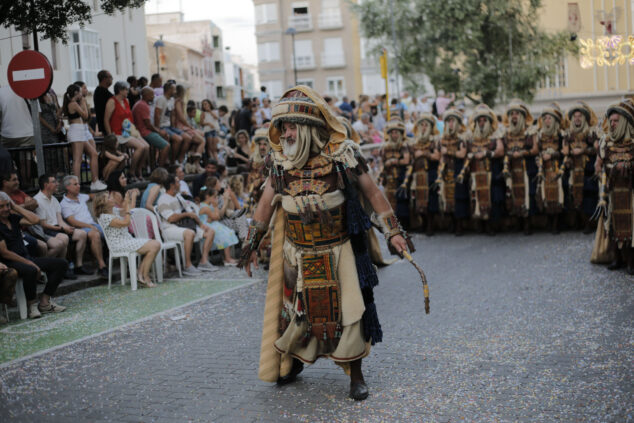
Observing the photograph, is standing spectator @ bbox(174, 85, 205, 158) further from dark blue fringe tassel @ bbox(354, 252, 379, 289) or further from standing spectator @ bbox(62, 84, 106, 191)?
dark blue fringe tassel @ bbox(354, 252, 379, 289)

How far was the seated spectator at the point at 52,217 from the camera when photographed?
34.5 ft

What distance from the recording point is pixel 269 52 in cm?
6719

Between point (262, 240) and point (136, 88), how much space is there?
1051 cm

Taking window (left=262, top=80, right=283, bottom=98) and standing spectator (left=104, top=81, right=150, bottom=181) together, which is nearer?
standing spectator (left=104, top=81, right=150, bottom=181)

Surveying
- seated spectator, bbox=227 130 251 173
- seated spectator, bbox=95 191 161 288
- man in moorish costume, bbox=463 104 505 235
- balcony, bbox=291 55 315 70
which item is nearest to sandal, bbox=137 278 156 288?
seated spectator, bbox=95 191 161 288

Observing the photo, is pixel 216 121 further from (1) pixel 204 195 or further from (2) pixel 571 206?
(2) pixel 571 206

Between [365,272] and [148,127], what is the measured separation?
1017 centimetres

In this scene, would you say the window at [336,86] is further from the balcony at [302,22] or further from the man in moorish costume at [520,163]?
the man in moorish costume at [520,163]

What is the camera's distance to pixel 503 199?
1438 centimetres

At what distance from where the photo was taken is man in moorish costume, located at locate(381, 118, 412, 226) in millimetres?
14789

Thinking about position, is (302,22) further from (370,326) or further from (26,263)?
(370,326)

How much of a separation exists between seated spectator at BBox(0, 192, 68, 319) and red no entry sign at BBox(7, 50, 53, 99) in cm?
177

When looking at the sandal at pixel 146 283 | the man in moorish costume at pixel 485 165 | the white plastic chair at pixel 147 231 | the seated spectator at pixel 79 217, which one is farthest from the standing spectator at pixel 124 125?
the man in moorish costume at pixel 485 165

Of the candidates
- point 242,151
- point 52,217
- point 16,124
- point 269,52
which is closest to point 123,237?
point 52,217
